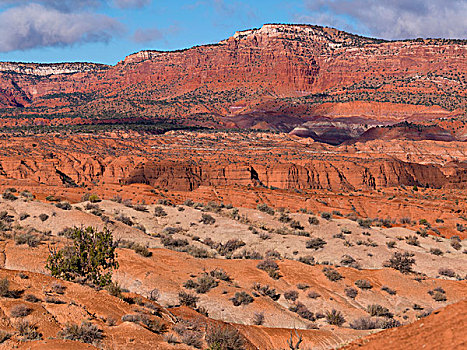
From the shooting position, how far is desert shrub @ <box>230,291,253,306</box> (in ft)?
57.3

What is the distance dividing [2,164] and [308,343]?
70847mm

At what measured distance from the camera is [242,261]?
76.5 ft

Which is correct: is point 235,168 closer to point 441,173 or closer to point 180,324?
point 441,173

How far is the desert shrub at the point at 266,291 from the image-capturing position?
63.0ft

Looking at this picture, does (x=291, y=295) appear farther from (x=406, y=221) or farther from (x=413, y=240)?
(x=406, y=221)

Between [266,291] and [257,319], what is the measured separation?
3.14 metres

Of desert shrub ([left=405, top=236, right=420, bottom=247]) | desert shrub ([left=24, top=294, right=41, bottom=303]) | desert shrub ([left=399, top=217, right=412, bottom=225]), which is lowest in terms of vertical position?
desert shrub ([left=399, top=217, right=412, bottom=225])

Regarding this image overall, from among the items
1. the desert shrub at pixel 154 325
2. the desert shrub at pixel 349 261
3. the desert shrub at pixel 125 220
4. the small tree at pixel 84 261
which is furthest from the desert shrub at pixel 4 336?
the desert shrub at pixel 125 220

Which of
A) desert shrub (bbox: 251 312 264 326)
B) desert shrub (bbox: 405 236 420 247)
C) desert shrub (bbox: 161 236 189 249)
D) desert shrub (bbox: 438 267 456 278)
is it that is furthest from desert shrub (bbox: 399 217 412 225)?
desert shrub (bbox: 251 312 264 326)

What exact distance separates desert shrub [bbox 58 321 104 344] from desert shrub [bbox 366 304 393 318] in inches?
457

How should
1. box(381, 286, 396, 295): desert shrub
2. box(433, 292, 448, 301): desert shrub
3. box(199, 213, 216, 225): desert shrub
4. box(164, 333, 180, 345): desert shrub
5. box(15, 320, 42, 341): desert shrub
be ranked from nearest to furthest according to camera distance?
1. box(15, 320, 42, 341): desert shrub
2. box(164, 333, 180, 345): desert shrub
3. box(433, 292, 448, 301): desert shrub
4. box(381, 286, 396, 295): desert shrub
5. box(199, 213, 216, 225): desert shrub

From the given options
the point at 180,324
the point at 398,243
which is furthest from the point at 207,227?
the point at 180,324

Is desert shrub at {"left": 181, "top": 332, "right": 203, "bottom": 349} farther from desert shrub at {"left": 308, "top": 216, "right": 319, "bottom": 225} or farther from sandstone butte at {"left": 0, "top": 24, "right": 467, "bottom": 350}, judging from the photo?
desert shrub at {"left": 308, "top": 216, "right": 319, "bottom": 225}

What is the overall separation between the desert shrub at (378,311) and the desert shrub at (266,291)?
3609 mm
